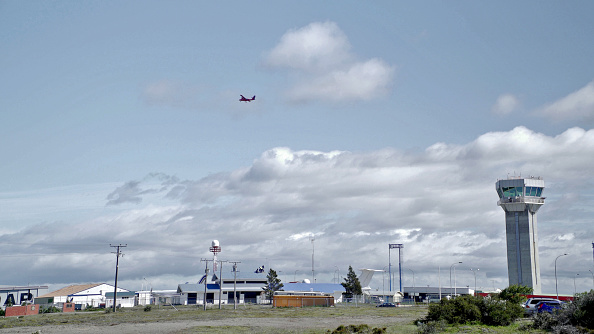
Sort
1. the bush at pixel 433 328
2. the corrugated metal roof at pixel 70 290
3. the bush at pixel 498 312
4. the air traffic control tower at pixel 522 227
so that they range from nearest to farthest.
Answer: the bush at pixel 433 328
the bush at pixel 498 312
the air traffic control tower at pixel 522 227
the corrugated metal roof at pixel 70 290

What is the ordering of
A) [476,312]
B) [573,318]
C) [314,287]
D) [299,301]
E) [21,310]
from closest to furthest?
[573,318]
[476,312]
[21,310]
[299,301]
[314,287]

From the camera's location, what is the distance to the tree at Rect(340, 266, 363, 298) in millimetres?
169125

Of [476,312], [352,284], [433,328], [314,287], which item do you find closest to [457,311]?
[476,312]

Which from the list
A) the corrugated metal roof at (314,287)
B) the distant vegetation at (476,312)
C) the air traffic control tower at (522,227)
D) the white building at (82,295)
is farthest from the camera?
the corrugated metal roof at (314,287)

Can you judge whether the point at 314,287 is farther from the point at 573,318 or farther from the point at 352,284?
the point at 573,318

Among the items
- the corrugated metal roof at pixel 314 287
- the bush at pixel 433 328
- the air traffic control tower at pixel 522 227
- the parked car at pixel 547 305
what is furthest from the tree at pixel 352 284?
the bush at pixel 433 328

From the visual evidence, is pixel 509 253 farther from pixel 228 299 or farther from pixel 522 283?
pixel 228 299

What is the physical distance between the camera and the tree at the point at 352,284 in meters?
169

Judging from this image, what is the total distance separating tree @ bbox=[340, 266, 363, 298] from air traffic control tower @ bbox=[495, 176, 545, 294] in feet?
151

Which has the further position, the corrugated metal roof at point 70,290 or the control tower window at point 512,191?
the corrugated metal roof at point 70,290

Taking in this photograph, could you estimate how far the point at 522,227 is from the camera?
13600 cm

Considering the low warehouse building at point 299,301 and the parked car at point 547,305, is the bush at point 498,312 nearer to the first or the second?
the parked car at point 547,305

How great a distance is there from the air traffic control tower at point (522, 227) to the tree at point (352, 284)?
4587 cm

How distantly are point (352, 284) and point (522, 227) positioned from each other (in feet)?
176
